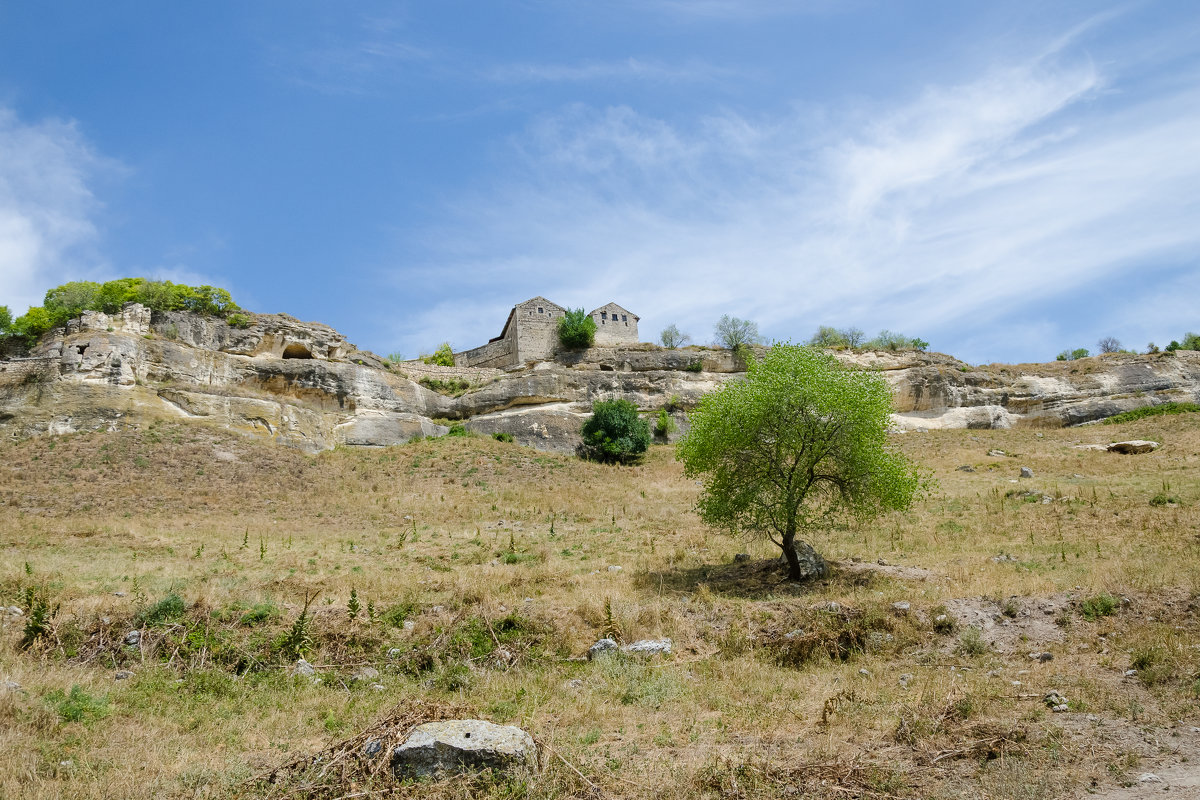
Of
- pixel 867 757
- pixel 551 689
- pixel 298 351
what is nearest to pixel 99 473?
pixel 298 351

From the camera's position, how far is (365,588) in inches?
522

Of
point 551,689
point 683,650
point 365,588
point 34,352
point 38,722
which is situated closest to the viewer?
point 38,722

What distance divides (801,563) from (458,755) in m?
10.4

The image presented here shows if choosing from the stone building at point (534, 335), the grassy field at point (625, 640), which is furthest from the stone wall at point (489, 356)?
the grassy field at point (625, 640)

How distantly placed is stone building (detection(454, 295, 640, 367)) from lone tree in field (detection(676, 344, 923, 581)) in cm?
3352

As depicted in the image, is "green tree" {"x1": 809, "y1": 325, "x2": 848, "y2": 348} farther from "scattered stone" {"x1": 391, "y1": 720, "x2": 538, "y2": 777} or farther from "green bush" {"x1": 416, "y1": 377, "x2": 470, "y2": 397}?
"scattered stone" {"x1": 391, "y1": 720, "x2": 538, "y2": 777}

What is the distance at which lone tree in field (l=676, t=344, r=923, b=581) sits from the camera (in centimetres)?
1573

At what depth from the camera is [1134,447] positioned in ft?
97.4

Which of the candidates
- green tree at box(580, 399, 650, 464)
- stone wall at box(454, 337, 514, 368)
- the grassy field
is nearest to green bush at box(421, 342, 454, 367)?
stone wall at box(454, 337, 514, 368)

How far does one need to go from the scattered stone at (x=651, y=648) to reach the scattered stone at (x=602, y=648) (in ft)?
0.62

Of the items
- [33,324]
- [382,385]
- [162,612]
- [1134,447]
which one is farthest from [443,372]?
[162,612]

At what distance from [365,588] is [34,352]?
29381 mm

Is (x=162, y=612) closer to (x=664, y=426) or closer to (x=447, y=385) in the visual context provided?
(x=447, y=385)

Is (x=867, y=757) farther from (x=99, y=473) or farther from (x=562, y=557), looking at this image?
(x=99, y=473)
